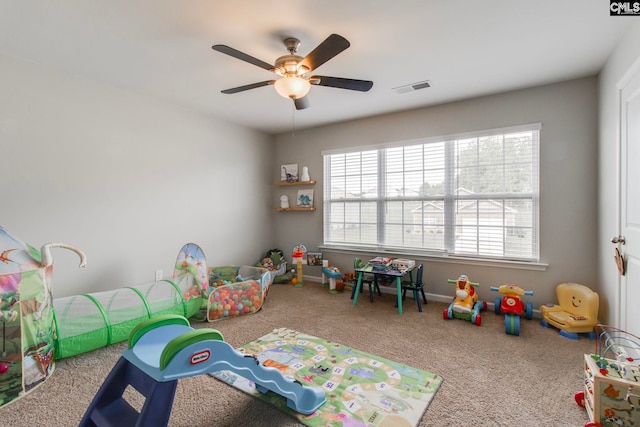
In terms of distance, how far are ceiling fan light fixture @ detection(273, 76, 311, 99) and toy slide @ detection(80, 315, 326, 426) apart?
1742 millimetres

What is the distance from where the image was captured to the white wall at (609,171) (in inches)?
89.5

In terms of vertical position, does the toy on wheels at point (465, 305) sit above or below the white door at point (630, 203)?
below

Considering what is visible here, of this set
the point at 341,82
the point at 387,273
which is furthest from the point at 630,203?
the point at 341,82

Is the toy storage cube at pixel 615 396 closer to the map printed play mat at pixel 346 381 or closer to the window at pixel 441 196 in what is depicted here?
the map printed play mat at pixel 346 381

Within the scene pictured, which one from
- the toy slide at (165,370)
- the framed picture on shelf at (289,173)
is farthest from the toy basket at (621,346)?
the framed picture on shelf at (289,173)

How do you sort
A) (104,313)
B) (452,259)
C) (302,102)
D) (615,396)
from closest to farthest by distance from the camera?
(615,396), (104,313), (302,102), (452,259)

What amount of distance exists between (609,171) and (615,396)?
1962 millimetres

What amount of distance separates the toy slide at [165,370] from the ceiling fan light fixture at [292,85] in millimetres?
1742

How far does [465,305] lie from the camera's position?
3.09 meters

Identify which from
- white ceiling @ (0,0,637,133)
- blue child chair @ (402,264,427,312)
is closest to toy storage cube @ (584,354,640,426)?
blue child chair @ (402,264,427,312)

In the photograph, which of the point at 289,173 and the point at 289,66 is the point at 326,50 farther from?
the point at 289,173

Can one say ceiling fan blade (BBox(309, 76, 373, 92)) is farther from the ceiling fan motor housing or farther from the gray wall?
the gray wall

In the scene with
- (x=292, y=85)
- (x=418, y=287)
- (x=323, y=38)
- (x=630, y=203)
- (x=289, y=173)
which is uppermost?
(x=323, y=38)

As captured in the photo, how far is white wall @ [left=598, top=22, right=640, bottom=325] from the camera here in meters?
2.27
